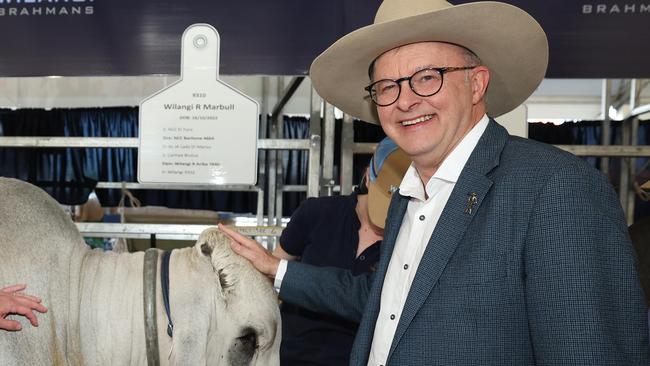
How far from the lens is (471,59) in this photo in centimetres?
191

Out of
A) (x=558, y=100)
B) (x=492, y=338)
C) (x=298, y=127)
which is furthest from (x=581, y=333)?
(x=558, y=100)

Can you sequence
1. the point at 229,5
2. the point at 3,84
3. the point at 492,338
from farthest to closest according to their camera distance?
the point at 3,84 < the point at 229,5 < the point at 492,338

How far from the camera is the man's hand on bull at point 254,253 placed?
2209 mm

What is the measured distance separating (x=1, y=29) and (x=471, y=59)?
2.63m

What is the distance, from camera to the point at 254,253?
87.7 inches

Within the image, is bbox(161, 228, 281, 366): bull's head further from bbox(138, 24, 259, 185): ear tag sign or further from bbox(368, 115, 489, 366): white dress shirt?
bbox(138, 24, 259, 185): ear tag sign

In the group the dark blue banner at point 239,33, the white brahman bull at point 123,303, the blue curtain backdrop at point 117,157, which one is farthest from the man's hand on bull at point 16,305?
the blue curtain backdrop at point 117,157

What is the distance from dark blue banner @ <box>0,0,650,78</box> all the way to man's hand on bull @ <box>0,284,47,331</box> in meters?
1.60

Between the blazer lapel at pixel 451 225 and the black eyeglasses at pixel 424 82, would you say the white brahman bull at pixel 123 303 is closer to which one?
the blazer lapel at pixel 451 225

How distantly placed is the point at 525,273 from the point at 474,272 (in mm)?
120

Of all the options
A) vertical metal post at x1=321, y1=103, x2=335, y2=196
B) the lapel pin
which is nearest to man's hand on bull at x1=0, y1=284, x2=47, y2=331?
the lapel pin

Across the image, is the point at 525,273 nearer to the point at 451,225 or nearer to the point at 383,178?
the point at 451,225

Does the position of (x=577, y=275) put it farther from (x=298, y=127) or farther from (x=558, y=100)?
(x=558, y=100)

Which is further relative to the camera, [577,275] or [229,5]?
[229,5]
